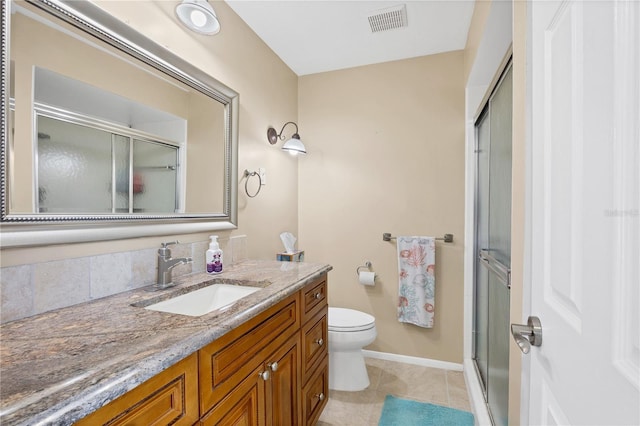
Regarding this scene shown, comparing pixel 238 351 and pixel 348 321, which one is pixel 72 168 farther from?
pixel 348 321

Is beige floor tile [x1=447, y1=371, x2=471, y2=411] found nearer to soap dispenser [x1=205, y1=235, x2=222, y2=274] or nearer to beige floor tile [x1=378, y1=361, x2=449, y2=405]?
beige floor tile [x1=378, y1=361, x2=449, y2=405]

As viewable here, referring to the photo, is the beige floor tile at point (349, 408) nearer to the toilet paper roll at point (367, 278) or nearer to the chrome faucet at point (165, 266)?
the toilet paper roll at point (367, 278)

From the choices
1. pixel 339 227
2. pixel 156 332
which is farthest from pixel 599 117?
pixel 339 227

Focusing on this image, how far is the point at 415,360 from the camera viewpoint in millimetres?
2438

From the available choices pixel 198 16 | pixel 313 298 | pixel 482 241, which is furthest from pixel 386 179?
pixel 198 16

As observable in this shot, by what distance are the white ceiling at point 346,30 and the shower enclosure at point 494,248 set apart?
2.10 ft

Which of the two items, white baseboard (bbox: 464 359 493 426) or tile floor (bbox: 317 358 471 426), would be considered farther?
tile floor (bbox: 317 358 471 426)

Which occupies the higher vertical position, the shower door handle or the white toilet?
the shower door handle

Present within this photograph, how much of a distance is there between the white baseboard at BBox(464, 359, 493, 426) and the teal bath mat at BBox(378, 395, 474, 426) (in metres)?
0.08

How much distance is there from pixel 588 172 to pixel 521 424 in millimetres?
708

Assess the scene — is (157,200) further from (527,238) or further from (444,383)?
(444,383)

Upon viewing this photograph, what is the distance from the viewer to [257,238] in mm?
2131

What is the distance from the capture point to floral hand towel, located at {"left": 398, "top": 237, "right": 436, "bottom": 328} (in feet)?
7.61

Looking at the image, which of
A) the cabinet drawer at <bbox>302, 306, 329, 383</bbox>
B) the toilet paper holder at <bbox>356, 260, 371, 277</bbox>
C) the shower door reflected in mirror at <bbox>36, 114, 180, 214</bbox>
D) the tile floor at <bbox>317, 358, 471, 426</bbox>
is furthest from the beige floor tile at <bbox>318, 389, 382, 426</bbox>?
the shower door reflected in mirror at <bbox>36, 114, 180, 214</bbox>
